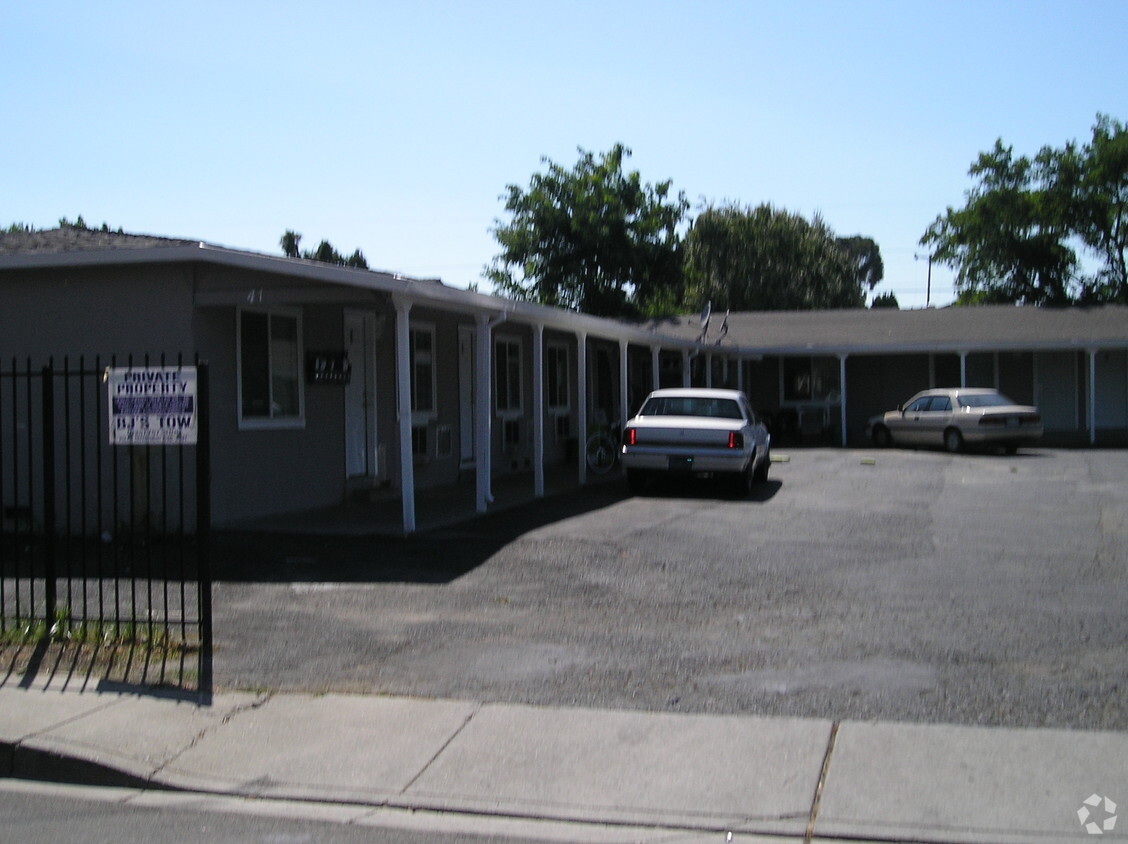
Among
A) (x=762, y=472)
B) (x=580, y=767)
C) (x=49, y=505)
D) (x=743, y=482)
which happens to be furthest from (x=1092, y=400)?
(x=49, y=505)

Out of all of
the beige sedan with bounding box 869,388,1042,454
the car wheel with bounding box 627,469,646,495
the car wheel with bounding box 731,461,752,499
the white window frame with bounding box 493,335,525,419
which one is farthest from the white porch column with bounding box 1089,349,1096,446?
the car wheel with bounding box 627,469,646,495

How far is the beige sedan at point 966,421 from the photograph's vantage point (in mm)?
23188

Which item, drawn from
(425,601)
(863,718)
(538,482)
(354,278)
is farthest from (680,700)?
(538,482)

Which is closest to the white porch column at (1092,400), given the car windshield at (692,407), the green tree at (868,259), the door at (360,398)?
the car windshield at (692,407)

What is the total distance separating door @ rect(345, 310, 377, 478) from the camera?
1441 cm

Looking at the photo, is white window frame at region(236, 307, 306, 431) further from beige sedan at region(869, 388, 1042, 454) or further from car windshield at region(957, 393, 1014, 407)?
car windshield at region(957, 393, 1014, 407)

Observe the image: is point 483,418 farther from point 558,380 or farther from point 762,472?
point 558,380

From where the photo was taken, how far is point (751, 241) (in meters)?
54.5

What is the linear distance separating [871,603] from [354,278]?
229 inches

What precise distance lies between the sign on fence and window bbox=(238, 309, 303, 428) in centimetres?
510

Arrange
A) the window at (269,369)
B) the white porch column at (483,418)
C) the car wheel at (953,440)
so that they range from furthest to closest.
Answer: the car wheel at (953,440), the white porch column at (483,418), the window at (269,369)

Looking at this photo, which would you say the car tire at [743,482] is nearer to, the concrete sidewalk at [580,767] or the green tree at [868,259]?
the concrete sidewalk at [580,767]

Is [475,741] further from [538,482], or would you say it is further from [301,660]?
[538,482]

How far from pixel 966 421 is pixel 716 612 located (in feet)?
54.6
